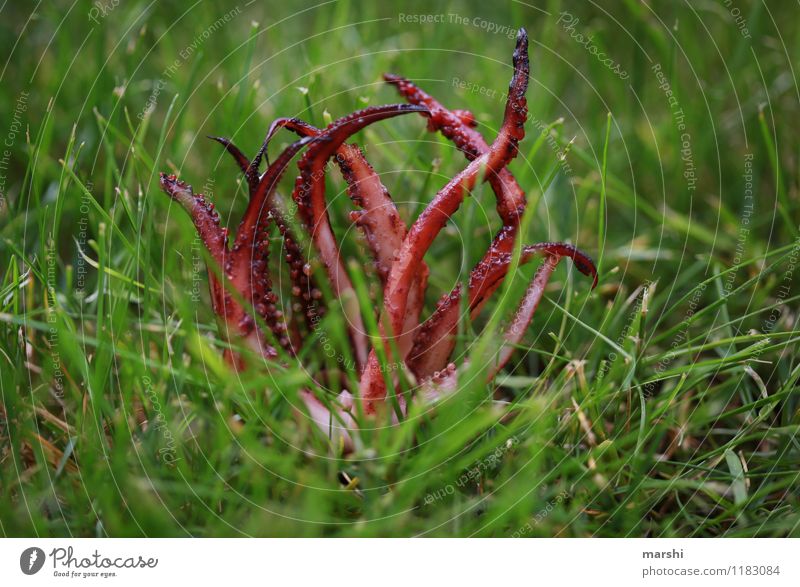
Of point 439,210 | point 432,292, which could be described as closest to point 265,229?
point 439,210

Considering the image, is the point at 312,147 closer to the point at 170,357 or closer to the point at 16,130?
the point at 170,357

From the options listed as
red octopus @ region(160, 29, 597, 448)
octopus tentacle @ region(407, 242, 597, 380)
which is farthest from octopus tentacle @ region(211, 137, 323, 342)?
octopus tentacle @ region(407, 242, 597, 380)

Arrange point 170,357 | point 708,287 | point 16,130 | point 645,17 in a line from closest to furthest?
point 170,357
point 708,287
point 16,130
point 645,17

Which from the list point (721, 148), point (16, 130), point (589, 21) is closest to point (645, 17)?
point (589, 21)

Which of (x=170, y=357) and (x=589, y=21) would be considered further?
(x=589, y=21)
